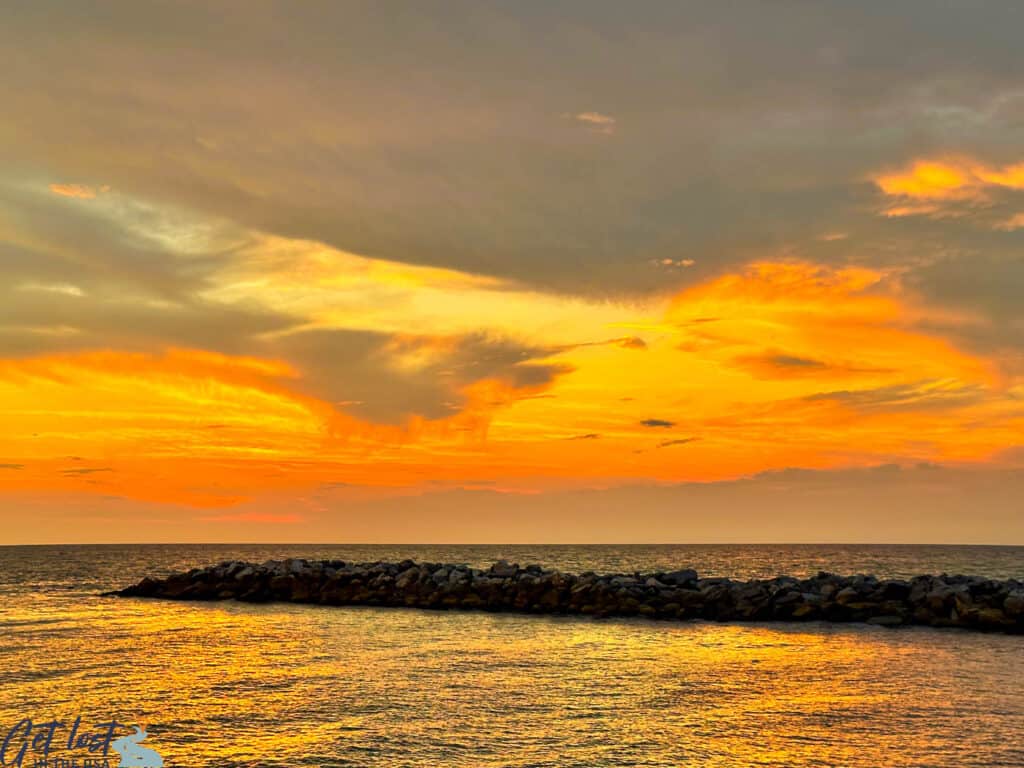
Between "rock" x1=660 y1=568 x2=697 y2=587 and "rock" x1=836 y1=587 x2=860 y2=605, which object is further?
"rock" x1=660 y1=568 x2=697 y2=587

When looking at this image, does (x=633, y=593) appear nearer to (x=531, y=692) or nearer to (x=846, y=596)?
(x=846, y=596)

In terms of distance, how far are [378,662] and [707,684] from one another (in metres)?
9.45

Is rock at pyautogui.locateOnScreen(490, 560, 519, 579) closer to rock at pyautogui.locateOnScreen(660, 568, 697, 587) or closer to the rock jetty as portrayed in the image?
the rock jetty

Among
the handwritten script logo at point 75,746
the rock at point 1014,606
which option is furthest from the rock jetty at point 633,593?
the handwritten script logo at point 75,746

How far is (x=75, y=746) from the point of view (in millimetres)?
15445

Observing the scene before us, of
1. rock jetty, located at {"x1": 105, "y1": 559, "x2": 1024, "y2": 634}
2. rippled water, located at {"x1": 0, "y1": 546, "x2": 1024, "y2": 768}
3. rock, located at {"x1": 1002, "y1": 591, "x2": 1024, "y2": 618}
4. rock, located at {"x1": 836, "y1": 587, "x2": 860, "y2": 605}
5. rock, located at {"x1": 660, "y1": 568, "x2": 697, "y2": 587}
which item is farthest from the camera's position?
rock, located at {"x1": 660, "y1": 568, "x2": 697, "y2": 587}

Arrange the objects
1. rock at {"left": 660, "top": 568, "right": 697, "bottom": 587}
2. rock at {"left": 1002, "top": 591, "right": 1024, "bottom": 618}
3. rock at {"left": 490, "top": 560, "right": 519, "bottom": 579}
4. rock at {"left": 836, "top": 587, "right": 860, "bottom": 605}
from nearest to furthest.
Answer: rock at {"left": 1002, "top": 591, "right": 1024, "bottom": 618}
rock at {"left": 836, "top": 587, "right": 860, "bottom": 605}
rock at {"left": 660, "top": 568, "right": 697, "bottom": 587}
rock at {"left": 490, "top": 560, "right": 519, "bottom": 579}

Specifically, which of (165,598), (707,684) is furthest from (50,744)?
(165,598)

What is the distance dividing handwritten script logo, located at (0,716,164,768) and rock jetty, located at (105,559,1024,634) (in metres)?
25.5

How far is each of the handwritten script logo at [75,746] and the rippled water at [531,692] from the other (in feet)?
1.07

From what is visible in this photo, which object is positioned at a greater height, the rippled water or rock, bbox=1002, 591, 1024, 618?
rock, bbox=1002, 591, 1024, 618

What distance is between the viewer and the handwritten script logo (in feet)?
47.6

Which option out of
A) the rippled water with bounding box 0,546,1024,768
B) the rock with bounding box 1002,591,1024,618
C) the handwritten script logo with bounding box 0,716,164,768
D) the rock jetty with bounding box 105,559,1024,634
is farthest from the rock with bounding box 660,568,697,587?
the handwritten script logo with bounding box 0,716,164,768

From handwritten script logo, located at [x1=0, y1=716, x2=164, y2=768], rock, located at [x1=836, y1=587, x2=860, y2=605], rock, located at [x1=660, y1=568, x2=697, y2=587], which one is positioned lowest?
handwritten script logo, located at [x1=0, y1=716, x2=164, y2=768]
